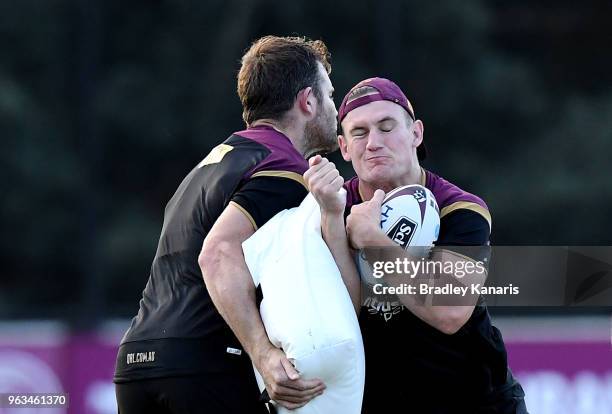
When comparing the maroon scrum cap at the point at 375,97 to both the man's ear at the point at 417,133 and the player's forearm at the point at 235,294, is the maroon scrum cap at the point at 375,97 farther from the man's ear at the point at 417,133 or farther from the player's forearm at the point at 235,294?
the player's forearm at the point at 235,294

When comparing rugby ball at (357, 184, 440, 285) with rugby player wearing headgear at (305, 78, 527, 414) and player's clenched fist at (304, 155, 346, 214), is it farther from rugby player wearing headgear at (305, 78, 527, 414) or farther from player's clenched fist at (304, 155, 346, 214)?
player's clenched fist at (304, 155, 346, 214)

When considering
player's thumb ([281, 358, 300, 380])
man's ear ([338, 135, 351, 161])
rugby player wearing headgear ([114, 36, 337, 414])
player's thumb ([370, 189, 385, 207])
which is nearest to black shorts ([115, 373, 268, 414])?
rugby player wearing headgear ([114, 36, 337, 414])

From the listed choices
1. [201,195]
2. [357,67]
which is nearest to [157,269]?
[201,195]

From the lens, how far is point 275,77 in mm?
4285

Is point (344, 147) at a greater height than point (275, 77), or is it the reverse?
point (275, 77)

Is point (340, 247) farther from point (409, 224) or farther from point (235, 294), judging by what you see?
point (235, 294)

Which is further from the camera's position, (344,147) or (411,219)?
(344,147)

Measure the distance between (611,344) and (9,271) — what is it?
192 inches

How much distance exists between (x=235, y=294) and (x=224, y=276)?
0.07 metres

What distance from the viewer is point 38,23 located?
395 inches

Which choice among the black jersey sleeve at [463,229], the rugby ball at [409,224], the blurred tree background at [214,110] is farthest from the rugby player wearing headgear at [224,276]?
the blurred tree background at [214,110]

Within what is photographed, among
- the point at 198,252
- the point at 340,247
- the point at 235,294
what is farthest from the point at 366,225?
the point at 198,252

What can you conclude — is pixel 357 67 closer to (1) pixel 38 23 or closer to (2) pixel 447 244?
(1) pixel 38 23

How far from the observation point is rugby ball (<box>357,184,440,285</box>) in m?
3.81
